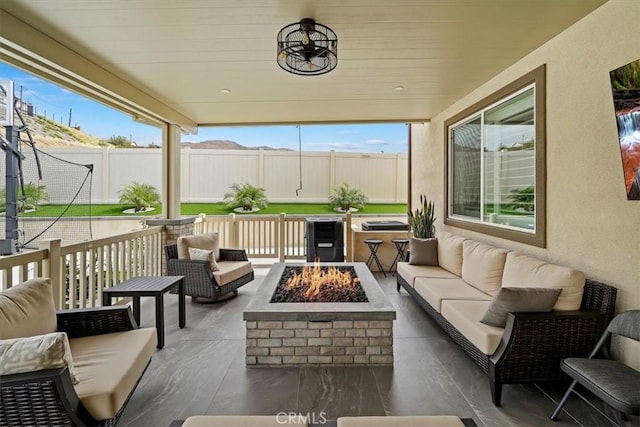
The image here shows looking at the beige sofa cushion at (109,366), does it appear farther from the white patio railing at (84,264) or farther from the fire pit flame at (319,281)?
the fire pit flame at (319,281)

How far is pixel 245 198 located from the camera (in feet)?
28.9

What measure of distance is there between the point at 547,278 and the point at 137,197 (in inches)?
342

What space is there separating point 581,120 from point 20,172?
6.41 metres

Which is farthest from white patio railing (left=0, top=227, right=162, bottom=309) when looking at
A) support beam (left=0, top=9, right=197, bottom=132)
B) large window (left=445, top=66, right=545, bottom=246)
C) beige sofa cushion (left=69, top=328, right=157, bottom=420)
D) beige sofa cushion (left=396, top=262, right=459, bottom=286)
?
large window (left=445, top=66, right=545, bottom=246)

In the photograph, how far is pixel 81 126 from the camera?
29.6 feet

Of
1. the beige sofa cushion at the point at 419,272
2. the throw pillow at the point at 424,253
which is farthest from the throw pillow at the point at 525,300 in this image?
the throw pillow at the point at 424,253

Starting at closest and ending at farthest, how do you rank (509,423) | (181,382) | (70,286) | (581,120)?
1. (509,423)
2. (181,382)
3. (581,120)
4. (70,286)

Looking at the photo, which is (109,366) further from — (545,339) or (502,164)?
(502,164)

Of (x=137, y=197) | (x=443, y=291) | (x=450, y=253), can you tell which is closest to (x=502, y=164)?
(x=450, y=253)

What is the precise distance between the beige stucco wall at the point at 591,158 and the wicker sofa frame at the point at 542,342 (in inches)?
9.7

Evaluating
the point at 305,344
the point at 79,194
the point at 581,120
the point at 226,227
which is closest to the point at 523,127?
the point at 581,120

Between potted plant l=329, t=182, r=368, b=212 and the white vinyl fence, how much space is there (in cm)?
18

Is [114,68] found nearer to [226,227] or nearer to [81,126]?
[226,227]

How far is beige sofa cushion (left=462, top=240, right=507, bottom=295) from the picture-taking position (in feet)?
11.0
